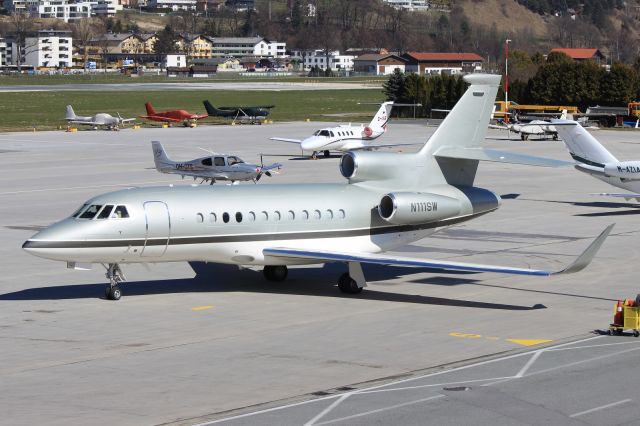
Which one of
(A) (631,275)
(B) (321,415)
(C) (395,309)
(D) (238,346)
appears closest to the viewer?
(B) (321,415)

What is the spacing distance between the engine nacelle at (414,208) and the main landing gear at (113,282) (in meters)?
7.39

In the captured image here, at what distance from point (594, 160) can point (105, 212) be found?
24841mm

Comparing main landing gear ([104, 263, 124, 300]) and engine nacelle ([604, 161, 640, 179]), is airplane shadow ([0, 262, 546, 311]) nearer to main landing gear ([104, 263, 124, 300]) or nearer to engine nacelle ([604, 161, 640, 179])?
main landing gear ([104, 263, 124, 300])

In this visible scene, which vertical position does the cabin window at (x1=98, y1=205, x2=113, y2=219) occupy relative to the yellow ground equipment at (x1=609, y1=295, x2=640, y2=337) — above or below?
above

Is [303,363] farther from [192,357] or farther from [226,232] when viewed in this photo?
[226,232]

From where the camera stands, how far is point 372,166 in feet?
107

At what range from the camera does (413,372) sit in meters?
22.5

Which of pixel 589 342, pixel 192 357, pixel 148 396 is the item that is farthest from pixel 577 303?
pixel 148 396

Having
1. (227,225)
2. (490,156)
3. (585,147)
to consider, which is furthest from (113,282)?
(585,147)

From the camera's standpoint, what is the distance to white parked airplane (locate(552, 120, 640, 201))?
4647cm

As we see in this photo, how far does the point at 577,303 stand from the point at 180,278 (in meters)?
11.3

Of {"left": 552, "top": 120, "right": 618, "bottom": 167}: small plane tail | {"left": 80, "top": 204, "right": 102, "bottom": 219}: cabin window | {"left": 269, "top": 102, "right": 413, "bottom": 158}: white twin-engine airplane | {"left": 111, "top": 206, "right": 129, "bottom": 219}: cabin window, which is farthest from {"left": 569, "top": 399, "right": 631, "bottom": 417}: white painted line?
{"left": 269, "top": 102, "right": 413, "bottom": 158}: white twin-engine airplane

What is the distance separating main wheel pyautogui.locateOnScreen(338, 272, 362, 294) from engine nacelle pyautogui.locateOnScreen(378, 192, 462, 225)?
2.06 metres

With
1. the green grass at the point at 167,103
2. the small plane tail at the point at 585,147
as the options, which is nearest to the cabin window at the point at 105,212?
the small plane tail at the point at 585,147
